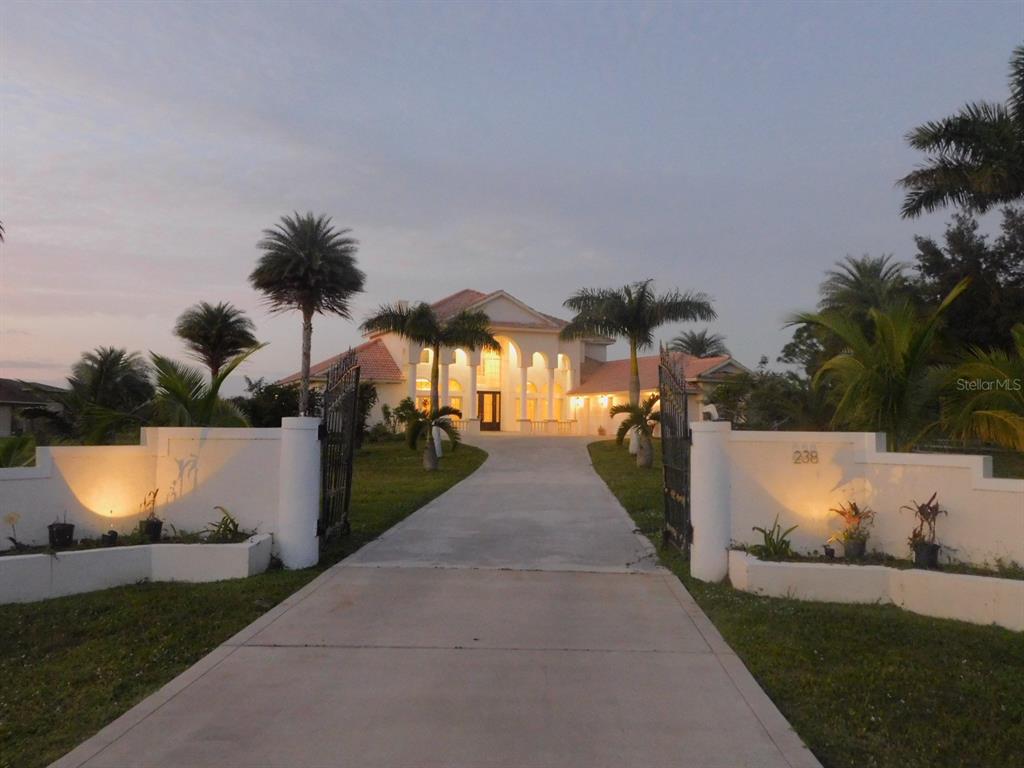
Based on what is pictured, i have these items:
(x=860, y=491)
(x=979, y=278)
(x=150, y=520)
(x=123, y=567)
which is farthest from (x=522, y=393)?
(x=123, y=567)

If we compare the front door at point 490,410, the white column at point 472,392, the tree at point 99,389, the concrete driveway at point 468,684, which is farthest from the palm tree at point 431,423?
the front door at point 490,410

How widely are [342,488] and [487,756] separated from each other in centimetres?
689

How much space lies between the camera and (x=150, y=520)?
29.6 ft

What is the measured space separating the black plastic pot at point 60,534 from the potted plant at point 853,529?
25.7 feet

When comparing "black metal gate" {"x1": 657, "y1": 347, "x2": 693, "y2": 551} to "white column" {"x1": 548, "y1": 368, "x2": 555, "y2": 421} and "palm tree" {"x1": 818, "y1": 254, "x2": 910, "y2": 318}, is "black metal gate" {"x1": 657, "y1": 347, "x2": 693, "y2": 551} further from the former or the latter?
"white column" {"x1": 548, "y1": 368, "x2": 555, "y2": 421}

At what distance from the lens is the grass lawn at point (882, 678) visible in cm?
468

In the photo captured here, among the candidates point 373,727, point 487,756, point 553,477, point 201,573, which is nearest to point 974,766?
point 487,756

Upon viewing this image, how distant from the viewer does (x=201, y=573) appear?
340 inches

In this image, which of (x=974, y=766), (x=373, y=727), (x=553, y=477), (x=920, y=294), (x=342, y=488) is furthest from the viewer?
(x=920, y=294)

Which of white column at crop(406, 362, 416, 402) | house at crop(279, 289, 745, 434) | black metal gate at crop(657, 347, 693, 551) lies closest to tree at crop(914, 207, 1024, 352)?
black metal gate at crop(657, 347, 693, 551)

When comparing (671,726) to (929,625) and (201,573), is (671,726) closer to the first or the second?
(929,625)

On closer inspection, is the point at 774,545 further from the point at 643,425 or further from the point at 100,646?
the point at 643,425

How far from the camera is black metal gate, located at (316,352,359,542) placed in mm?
9992

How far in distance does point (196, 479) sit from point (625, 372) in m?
33.7
